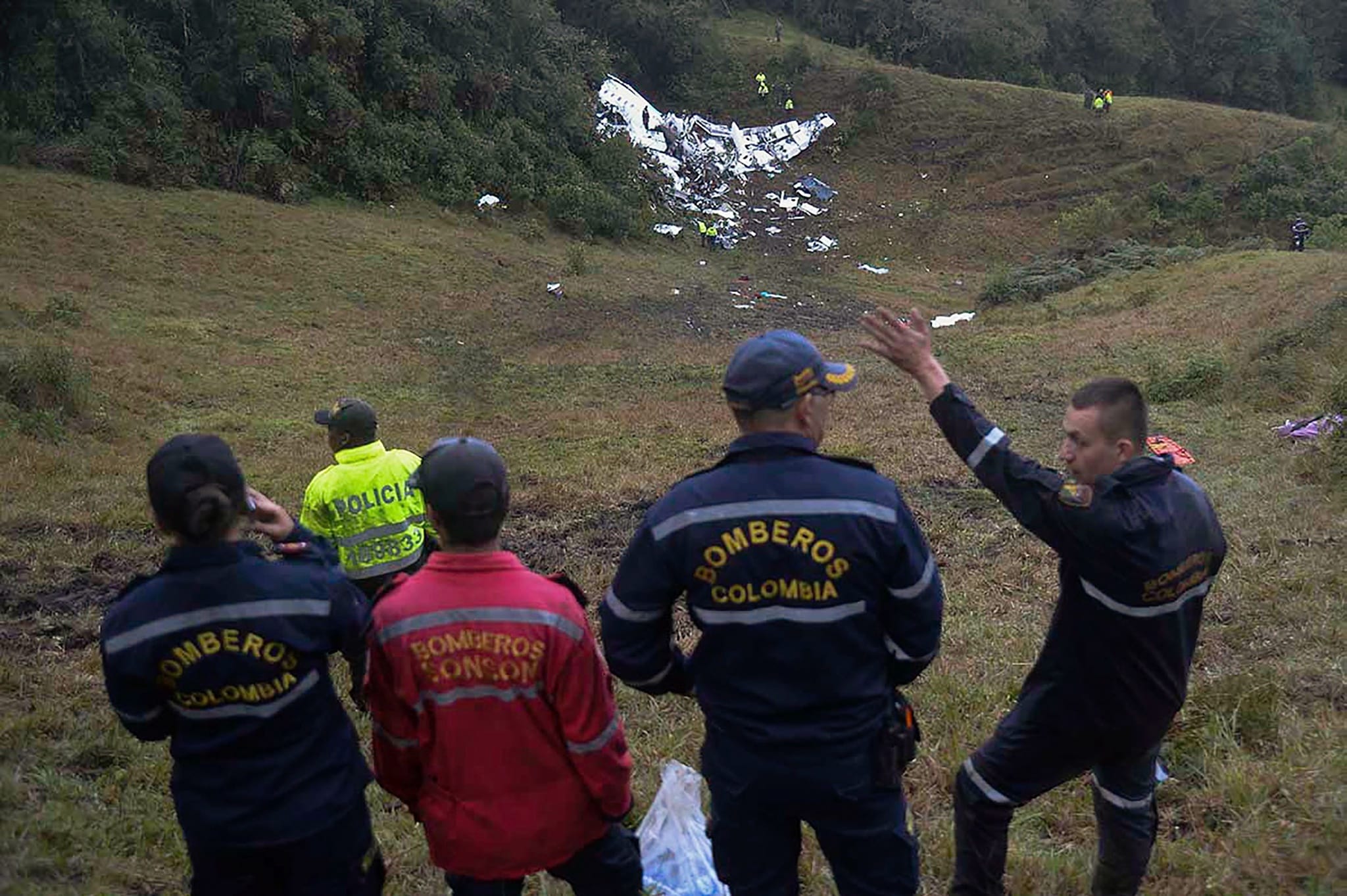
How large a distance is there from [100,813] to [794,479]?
9.08 ft

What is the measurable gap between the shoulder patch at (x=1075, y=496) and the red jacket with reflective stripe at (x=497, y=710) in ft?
4.10

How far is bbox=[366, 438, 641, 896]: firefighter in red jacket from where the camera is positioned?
2.32m

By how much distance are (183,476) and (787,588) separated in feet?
4.47

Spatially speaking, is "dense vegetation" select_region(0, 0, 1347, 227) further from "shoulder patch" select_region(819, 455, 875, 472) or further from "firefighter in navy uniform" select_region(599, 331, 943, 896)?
"shoulder patch" select_region(819, 455, 875, 472)

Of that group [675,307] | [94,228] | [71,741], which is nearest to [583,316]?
[675,307]

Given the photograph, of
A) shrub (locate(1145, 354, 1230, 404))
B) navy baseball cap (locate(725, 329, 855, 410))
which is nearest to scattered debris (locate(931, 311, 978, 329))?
shrub (locate(1145, 354, 1230, 404))

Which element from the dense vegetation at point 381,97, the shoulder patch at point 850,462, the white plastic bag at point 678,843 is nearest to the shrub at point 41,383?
the white plastic bag at point 678,843

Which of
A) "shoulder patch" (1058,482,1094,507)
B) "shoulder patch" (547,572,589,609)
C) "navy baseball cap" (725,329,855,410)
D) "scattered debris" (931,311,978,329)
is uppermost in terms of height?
"navy baseball cap" (725,329,855,410)

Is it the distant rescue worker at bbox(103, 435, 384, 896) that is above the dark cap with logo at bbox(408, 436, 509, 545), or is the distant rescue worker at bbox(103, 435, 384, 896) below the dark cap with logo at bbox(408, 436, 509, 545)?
below

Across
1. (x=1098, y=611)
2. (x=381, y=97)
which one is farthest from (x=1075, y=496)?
(x=381, y=97)

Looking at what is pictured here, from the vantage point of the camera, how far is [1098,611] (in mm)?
2746

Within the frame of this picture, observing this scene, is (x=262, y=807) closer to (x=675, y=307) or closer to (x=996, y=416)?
(x=996, y=416)

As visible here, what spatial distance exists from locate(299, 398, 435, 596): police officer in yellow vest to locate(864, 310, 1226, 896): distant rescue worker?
105 inches

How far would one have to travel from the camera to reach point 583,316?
758 inches
